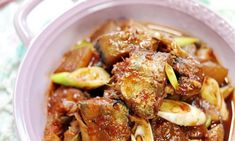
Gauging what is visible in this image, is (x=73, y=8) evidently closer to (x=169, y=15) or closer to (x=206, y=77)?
(x=169, y=15)

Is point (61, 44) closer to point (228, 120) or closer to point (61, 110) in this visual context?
point (61, 110)

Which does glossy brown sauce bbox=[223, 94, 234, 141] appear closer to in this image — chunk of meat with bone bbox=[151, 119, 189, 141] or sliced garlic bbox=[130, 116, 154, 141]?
chunk of meat with bone bbox=[151, 119, 189, 141]

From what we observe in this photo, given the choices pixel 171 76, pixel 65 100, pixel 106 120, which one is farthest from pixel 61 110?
pixel 171 76

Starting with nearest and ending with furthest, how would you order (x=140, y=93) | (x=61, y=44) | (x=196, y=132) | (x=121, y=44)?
(x=140, y=93) → (x=196, y=132) → (x=121, y=44) → (x=61, y=44)

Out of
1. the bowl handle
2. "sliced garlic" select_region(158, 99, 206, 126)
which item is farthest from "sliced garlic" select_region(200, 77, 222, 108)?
the bowl handle

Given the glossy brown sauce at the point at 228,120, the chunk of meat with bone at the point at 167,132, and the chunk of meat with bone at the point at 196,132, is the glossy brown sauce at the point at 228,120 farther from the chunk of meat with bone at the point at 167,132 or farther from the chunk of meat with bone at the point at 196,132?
the chunk of meat with bone at the point at 167,132
